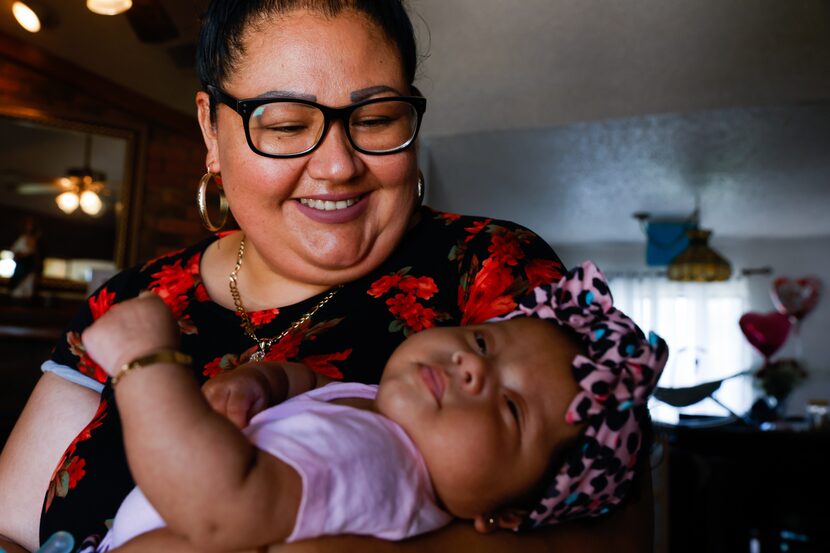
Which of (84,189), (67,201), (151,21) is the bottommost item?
(67,201)

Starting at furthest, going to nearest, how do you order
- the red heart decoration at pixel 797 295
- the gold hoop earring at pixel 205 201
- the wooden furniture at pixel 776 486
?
1. the red heart decoration at pixel 797 295
2. the wooden furniture at pixel 776 486
3. the gold hoop earring at pixel 205 201

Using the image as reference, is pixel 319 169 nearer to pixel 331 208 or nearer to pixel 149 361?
pixel 331 208

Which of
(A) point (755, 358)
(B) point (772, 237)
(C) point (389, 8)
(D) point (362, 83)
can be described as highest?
(B) point (772, 237)

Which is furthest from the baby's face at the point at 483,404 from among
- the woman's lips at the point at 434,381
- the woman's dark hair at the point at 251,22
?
the woman's dark hair at the point at 251,22

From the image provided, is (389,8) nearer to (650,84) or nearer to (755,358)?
(650,84)

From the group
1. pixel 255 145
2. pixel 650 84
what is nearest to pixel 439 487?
pixel 255 145

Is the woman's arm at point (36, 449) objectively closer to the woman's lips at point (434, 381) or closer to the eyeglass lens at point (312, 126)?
the eyeglass lens at point (312, 126)

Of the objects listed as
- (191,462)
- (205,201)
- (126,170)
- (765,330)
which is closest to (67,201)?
(126,170)

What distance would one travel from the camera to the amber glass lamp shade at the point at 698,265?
27.7 ft

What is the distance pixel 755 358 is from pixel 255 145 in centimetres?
1267

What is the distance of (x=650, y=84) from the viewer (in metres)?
5.34

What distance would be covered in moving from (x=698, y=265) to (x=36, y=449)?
8178 mm

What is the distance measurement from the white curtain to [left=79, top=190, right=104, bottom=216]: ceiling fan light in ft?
26.8

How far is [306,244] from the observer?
1.29m
